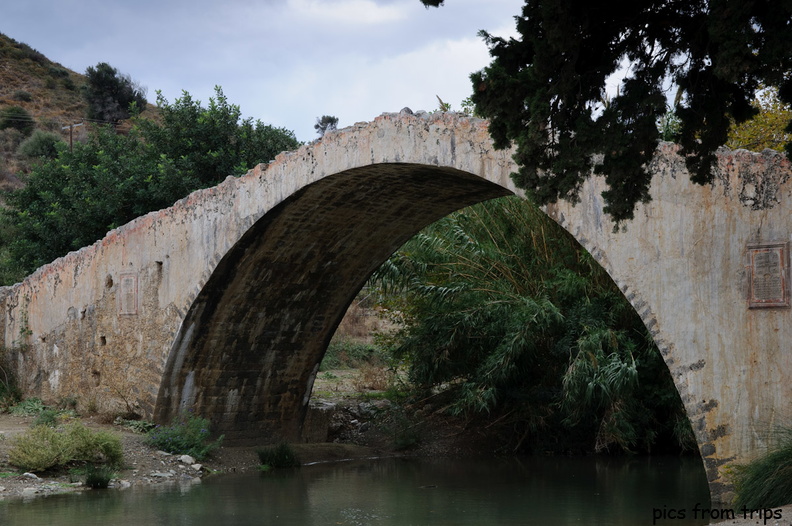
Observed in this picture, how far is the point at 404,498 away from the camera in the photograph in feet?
32.9

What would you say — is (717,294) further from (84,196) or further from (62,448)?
(84,196)

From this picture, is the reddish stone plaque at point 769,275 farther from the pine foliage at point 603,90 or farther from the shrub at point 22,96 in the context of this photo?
the shrub at point 22,96

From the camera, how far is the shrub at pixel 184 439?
12.0 m

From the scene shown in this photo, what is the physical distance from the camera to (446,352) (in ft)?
47.0

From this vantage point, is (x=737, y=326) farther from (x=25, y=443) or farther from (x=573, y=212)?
(x=25, y=443)

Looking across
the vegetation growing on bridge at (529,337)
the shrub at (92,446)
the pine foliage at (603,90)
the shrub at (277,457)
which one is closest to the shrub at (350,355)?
the vegetation growing on bridge at (529,337)

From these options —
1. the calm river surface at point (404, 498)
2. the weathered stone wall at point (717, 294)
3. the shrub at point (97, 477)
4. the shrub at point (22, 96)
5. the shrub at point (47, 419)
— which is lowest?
the calm river surface at point (404, 498)

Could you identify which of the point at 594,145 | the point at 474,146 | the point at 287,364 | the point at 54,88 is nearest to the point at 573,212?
the point at 474,146

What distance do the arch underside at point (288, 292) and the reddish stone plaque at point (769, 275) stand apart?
140 inches

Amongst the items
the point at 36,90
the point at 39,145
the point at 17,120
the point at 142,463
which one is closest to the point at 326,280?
the point at 142,463

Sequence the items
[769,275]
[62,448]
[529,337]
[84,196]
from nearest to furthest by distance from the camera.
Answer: [769,275]
[62,448]
[529,337]
[84,196]

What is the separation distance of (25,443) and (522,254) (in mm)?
7565

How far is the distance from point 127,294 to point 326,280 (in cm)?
280

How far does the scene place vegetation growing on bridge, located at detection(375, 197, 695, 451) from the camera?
12938 mm
